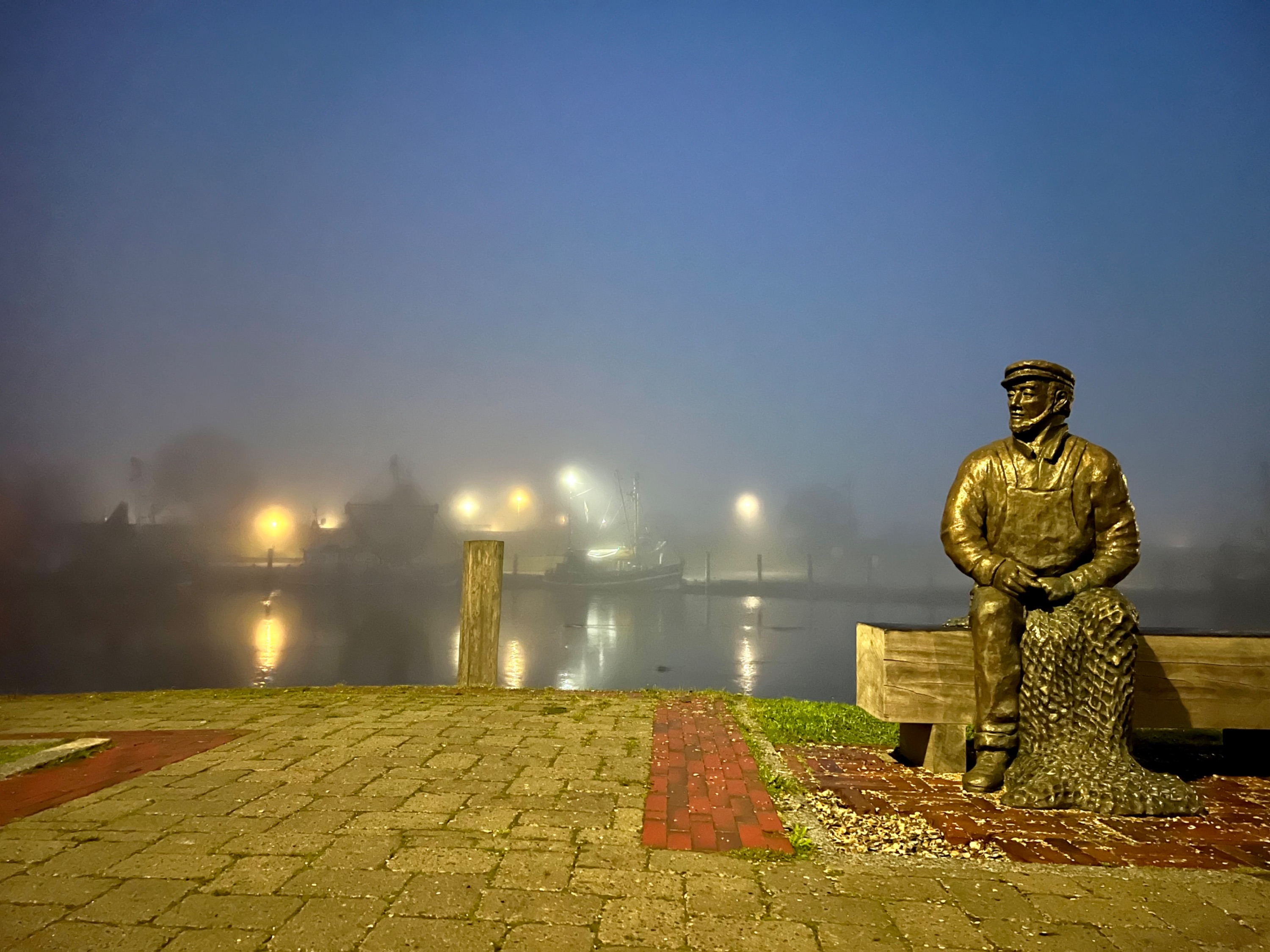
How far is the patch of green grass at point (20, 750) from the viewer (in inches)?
159

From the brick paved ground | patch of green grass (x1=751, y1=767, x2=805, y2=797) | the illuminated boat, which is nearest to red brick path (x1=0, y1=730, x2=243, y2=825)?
the brick paved ground

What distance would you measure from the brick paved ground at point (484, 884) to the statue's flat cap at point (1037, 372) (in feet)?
8.05

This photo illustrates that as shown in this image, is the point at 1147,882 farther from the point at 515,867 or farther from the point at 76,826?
the point at 76,826

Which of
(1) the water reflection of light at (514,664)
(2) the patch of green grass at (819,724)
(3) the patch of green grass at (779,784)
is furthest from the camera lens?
(1) the water reflection of light at (514,664)

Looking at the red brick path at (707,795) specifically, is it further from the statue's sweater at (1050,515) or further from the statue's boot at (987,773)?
the statue's sweater at (1050,515)

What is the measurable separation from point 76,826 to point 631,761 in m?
2.66

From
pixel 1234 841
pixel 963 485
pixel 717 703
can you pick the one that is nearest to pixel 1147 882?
pixel 1234 841

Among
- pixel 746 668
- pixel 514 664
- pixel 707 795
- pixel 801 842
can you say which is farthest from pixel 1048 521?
pixel 746 668

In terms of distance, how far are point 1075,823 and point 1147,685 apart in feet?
4.24

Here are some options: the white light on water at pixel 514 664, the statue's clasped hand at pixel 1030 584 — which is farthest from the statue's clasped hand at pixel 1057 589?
the white light on water at pixel 514 664

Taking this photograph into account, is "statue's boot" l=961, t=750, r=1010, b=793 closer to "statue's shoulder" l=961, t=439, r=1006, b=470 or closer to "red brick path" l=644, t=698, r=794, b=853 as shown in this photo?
"red brick path" l=644, t=698, r=794, b=853

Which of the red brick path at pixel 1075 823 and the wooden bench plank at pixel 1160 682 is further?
the wooden bench plank at pixel 1160 682

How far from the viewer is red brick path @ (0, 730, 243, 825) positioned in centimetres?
340

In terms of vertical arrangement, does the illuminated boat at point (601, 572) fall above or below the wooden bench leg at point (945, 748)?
below
